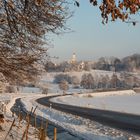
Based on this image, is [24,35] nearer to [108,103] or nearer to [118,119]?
[118,119]

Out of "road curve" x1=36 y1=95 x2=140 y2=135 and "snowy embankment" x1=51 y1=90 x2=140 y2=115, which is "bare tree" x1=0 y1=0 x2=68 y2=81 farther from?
"snowy embankment" x1=51 y1=90 x2=140 y2=115

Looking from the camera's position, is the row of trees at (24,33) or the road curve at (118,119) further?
the road curve at (118,119)

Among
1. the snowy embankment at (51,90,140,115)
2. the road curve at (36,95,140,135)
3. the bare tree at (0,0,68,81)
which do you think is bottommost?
the snowy embankment at (51,90,140,115)

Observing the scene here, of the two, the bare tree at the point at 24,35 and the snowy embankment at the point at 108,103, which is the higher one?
the bare tree at the point at 24,35

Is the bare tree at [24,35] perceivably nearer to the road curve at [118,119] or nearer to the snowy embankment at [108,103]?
the road curve at [118,119]

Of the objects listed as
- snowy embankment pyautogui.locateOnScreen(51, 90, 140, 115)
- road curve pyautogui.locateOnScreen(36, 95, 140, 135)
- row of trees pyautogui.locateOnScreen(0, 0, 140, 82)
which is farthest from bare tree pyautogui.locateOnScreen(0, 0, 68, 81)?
snowy embankment pyautogui.locateOnScreen(51, 90, 140, 115)

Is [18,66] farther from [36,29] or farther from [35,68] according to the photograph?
[36,29]

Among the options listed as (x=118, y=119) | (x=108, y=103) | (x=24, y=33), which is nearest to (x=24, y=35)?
(x=24, y=33)

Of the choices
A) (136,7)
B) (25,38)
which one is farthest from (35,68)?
(136,7)

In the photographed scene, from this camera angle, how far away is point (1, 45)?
12047mm

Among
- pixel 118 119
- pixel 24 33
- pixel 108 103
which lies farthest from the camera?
pixel 108 103

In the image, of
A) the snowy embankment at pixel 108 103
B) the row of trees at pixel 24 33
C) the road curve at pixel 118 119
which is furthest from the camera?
the snowy embankment at pixel 108 103

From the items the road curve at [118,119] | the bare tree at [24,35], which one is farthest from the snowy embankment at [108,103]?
the bare tree at [24,35]

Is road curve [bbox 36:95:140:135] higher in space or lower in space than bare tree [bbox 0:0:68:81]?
lower
